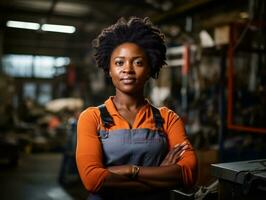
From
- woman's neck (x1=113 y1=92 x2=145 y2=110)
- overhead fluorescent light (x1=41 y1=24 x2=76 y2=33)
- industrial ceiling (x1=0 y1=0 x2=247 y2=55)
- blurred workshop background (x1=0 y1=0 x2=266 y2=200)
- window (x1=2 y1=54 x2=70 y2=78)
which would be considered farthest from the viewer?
window (x1=2 y1=54 x2=70 y2=78)

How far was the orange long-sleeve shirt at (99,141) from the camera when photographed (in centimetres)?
153

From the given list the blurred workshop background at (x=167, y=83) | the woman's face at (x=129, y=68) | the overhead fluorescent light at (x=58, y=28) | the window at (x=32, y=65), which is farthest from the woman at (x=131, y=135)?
the window at (x=32, y=65)

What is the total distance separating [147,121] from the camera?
167 centimetres

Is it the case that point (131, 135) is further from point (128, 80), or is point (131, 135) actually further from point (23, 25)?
point (23, 25)

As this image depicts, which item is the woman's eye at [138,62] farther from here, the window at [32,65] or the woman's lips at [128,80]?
the window at [32,65]

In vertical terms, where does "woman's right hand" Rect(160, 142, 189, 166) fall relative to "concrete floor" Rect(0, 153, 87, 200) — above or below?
above

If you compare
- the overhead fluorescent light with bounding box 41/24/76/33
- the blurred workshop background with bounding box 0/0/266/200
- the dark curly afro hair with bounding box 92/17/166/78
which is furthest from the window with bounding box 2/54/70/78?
the dark curly afro hair with bounding box 92/17/166/78

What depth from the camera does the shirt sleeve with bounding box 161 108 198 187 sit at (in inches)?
63.9

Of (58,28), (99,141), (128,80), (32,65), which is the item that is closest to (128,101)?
(128,80)

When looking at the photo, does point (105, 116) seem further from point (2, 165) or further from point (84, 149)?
point (2, 165)

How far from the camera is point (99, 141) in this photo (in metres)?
1.59

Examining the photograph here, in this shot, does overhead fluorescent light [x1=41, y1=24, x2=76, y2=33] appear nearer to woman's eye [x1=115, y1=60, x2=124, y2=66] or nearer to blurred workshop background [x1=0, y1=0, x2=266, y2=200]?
blurred workshop background [x1=0, y1=0, x2=266, y2=200]

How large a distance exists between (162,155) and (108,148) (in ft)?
0.82

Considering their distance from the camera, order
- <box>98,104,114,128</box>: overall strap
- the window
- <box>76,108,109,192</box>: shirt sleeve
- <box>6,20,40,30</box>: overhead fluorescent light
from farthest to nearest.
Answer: the window < <box>6,20,40,30</box>: overhead fluorescent light < <box>98,104,114,128</box>: overall strap < <box>76,108,109,192</box>: shirt sleeve
